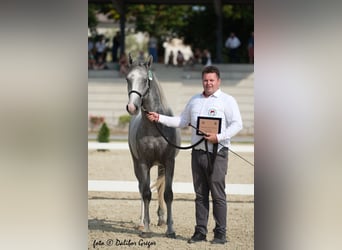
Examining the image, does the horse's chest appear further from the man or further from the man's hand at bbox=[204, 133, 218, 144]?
the man's hand at bbox=[204, 133, 218, 144]

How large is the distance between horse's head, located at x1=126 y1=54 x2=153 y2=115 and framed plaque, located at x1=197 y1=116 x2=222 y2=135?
1.43 feet

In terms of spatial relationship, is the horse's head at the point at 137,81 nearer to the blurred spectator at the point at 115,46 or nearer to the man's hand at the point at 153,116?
the man's hand at the point at 153,116

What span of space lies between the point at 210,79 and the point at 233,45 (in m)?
14.5

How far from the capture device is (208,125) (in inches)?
142

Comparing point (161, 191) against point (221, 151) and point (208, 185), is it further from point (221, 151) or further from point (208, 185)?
point (221, 151)

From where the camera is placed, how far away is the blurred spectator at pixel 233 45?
58.2 ft

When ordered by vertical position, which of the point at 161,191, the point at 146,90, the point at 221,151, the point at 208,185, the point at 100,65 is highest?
the point at 100,65

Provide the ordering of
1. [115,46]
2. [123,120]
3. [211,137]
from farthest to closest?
[115,46], [123,120], [211,137]

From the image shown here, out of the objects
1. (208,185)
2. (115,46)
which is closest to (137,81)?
(208,185)

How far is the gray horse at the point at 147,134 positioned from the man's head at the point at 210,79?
1.49 ft

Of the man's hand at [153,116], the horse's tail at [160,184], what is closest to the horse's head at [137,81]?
the man's hand at [153,116]
